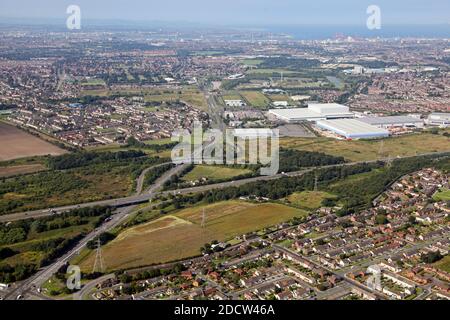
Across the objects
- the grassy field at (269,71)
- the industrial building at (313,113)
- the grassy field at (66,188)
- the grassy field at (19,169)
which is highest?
the grassy field at (269,71)

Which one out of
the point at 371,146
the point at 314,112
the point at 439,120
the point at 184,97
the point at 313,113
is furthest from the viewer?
the point at 184,97

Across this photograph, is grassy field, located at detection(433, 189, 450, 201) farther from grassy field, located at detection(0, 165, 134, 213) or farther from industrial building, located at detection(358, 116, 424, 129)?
industrial building, located at detection(358, 116, 424, 129)

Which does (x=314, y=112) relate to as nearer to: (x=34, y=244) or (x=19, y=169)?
(x=19, y=169)

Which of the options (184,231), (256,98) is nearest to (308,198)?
(184,231)

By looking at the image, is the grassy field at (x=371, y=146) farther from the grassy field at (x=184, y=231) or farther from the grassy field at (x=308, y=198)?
the grassy field at (x=184, y=231)

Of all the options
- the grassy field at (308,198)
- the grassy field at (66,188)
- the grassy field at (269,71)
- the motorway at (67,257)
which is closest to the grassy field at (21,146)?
the grassy field at (66,188)
